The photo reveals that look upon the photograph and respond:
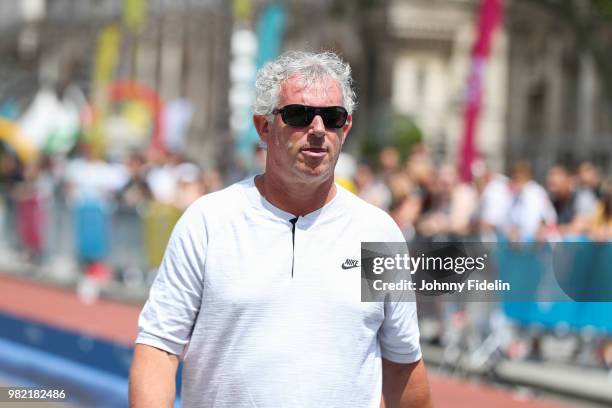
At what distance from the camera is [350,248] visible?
3.12 m

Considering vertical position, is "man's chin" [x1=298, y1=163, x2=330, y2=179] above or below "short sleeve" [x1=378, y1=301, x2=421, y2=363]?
above

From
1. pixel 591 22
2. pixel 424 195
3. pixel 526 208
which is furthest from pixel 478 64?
A: pixel 591 22

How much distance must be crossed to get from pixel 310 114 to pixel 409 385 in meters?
0.78

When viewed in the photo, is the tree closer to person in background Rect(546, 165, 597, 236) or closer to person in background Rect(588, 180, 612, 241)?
person in background Rect(546, 165, 597, 236)

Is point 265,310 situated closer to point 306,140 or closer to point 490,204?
point 306,140

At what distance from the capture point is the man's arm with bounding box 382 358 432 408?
3.27m

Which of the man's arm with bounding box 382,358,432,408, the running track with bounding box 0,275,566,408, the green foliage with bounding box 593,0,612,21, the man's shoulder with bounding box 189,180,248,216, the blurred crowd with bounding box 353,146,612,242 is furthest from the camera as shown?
the green foliage with bounding box 593,0,612,21

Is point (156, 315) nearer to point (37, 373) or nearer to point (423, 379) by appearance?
point (423, 379)

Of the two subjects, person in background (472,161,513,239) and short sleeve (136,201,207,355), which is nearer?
short sleeve (136,201,207,355)

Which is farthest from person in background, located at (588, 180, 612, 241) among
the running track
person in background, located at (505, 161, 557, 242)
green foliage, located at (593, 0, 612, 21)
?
green foliage, located at (593, 0, 612, 21)

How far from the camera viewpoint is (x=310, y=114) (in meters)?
3.09

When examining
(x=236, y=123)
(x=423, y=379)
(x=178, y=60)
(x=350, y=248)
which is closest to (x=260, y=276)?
(x=350, y=248)

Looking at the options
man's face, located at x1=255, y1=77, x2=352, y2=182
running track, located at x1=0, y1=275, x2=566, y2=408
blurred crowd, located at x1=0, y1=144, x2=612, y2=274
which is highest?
man's face, located at x1=255, y1=77, x2=352, y2=182

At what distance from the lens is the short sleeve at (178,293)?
307cm
